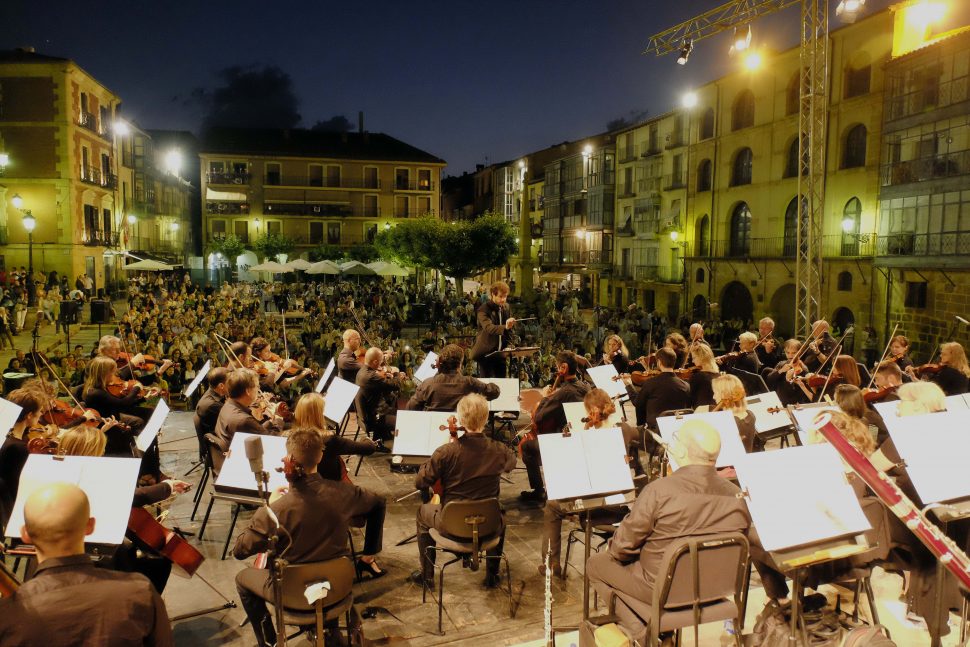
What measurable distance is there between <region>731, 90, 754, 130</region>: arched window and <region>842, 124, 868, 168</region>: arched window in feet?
15.9

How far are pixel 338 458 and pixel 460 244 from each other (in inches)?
1063

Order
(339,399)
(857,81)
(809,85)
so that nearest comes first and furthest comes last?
(339,399) < (809,85) < (857,81)

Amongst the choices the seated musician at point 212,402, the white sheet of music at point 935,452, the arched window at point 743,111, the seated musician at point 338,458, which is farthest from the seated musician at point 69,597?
the arched window at point 743,111

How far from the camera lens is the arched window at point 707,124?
30.7 metres

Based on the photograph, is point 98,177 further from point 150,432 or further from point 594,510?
point 594,510

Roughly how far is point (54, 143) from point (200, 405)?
27844mm

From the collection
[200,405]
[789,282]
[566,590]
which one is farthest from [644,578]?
[789,282]

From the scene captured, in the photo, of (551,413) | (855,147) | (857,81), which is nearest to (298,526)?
(551,413)

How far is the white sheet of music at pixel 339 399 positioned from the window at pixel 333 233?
45.7 meters

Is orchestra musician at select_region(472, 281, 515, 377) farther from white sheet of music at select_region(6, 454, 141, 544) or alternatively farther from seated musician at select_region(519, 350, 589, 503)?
white sheet of music at select_region(6, 454, 141, 544)

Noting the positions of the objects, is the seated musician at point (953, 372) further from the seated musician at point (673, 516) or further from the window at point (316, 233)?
the window at point (316, 233)

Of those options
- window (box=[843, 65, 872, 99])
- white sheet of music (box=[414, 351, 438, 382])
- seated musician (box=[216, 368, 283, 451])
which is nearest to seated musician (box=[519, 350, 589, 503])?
white sheet of music (box=[414, 351, 438, 382])

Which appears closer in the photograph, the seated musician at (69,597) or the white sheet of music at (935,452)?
the seated musician at (69,597)

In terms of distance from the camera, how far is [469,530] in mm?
4684
